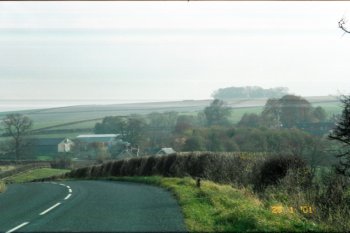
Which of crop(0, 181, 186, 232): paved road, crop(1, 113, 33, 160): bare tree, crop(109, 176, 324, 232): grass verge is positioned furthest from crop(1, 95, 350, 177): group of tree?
crop(0, 181, 186, 232): paved road

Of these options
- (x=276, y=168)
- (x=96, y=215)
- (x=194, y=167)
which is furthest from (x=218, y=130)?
(x=96, y=215)

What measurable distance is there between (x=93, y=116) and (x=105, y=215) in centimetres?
7658

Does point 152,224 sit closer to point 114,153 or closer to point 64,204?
point 64,204

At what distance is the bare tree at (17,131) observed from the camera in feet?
Result: 263

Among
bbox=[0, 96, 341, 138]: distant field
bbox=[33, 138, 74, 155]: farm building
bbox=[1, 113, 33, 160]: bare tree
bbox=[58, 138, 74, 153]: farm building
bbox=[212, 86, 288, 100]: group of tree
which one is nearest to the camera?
bbox=[33, 138, 74, 155]: farm building

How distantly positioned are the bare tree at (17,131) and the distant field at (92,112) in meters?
2.82

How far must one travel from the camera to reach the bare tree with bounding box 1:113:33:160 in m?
80.2

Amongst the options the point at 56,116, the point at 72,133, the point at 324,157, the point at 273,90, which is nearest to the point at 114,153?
the point at 72,133

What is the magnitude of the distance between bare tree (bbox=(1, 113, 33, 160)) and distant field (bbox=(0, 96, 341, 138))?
2.82m

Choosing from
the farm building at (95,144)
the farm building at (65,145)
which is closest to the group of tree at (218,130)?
the farm building at (95,144)

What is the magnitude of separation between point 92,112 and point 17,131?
16833 millimetres

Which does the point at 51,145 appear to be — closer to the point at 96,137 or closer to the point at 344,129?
the point at 96,137

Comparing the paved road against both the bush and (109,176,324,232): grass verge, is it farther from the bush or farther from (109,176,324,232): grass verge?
the bush

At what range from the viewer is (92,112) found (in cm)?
9494
